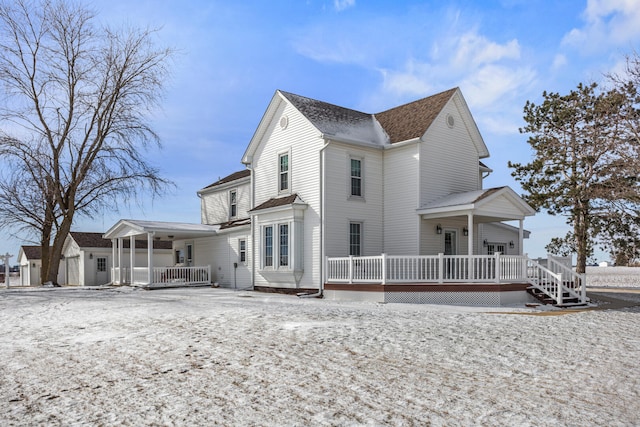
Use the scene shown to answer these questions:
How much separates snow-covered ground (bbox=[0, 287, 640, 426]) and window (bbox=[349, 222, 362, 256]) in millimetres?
8418

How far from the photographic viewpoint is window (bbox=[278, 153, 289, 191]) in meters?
22.6

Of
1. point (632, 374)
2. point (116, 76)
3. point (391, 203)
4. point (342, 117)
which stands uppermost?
point (116, 76)

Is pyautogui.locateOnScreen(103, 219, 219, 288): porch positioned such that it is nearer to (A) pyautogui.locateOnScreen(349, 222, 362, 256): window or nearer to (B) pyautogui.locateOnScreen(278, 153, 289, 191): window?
(B) pyautogui.locateOnScreen(278, 153, 289, 191): window

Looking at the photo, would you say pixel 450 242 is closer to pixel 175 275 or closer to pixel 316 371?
pixel 175 275

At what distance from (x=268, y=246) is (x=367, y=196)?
4.59 meters

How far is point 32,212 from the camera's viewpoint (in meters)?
34.8

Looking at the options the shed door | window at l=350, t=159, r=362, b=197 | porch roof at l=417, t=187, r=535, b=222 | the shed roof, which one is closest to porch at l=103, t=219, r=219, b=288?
window at l=350, t=159, r=362, b=197

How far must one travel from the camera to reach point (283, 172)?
22.8 m

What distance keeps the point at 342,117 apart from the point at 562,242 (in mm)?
21727

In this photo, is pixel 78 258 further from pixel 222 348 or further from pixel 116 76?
pixel 222 348

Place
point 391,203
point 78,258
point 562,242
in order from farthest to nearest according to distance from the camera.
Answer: point 78,258 → point 562,242 → point 391,203

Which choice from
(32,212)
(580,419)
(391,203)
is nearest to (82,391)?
(580,419)

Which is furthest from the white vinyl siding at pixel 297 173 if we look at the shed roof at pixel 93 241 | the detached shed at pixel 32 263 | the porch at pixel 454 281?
the detached shed at pixel 32 263

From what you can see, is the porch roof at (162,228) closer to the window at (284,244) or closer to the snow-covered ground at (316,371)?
the window at (284,244)
